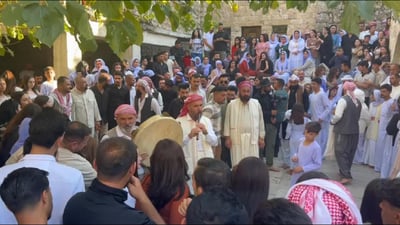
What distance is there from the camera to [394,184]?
2846mm

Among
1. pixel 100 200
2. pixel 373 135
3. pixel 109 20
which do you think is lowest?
pixel 373 135

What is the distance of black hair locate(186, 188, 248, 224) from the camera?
6.17 feet

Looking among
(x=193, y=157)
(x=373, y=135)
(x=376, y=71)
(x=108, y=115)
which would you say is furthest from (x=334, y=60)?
(x=193, y=157)

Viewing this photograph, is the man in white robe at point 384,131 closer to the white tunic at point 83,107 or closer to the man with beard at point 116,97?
the man with beard at point 116,97

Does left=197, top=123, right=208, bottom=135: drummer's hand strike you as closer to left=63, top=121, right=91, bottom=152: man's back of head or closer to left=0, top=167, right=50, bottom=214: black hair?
left=63, top=121, right=91, bottom=152: man's back of head

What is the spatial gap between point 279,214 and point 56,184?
1400mm

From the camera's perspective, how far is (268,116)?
864 cm

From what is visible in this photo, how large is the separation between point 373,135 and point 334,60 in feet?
21.7

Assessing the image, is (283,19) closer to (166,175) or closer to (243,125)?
(243,125)

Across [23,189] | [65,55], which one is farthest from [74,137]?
[65,55]

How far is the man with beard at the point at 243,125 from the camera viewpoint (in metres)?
7.12

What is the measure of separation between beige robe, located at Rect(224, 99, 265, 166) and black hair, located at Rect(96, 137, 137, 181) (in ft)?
15.2

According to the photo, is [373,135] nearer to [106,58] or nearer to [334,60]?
[334,60]

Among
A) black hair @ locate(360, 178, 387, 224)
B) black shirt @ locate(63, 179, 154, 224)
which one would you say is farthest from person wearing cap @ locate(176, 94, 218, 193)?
black shirt @ locate(63, 179, 154, 224)
